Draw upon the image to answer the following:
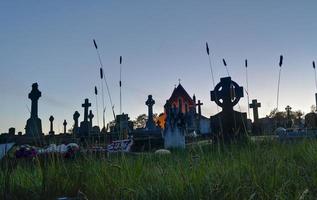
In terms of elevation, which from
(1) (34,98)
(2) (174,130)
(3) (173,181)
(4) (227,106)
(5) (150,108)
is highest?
(5) (150,108)

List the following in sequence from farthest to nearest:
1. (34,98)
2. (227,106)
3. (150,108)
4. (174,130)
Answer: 1. (150,108)
2. (34,98)
3. (174,130)
4. (227,106)

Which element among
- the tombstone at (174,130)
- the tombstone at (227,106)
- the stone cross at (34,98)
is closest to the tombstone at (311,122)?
the tombstone at (227,106)

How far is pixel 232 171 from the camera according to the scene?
2.81 m

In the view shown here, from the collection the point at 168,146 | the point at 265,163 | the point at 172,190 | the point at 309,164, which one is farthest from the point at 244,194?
the point at 168,146

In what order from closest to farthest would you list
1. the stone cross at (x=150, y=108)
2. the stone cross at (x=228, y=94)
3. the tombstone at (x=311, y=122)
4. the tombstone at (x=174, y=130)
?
the tombstone at (x=311, y=122), the stone cross at (x=228, y=94), the tombstone at (x=174, y=130), the stone cross at (x=150, y=108)

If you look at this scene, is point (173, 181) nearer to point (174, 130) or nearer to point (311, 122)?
point (311, 122)

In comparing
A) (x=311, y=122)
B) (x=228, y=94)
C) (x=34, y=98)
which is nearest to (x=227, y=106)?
(x=228, y=94)

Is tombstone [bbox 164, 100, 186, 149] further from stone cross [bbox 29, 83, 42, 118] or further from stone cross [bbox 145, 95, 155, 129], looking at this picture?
stone cross [bbox 145, 95, 155, 129]

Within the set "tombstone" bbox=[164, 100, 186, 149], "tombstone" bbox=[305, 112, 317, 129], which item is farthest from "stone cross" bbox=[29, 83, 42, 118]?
"tombstone" bbox=[305, 112, 317, 129]

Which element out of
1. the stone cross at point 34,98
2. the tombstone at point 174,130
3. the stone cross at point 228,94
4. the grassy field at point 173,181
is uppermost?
the stone cross at point 34,98

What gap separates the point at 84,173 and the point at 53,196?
0.34 metres

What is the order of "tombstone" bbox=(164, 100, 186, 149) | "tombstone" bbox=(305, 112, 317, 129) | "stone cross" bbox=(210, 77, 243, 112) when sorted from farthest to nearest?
"tombstone" bbox=(164, 100, 186, 149), "stone cross" bbox=(210, 77, 243, 112), "tombstone" bbox=(305, 112, 317, 129)

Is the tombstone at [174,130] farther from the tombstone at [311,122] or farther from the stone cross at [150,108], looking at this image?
the stone cross at [150,108]

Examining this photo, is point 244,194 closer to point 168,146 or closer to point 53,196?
point 53,196
